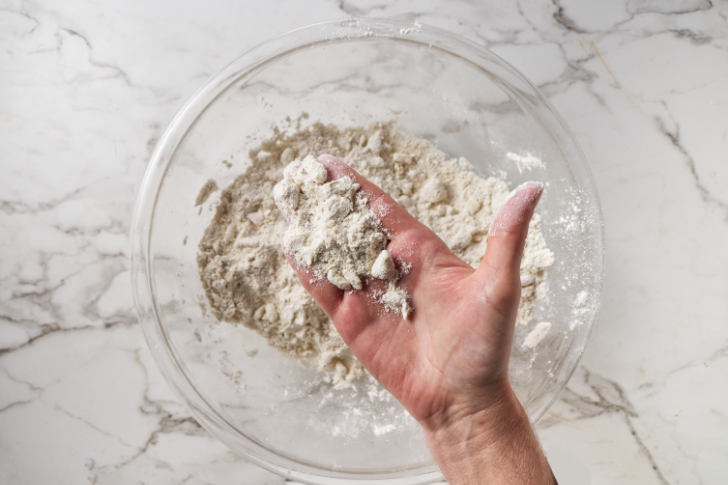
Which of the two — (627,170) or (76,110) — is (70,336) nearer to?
(76,110)

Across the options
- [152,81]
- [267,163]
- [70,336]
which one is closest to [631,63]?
[267,163]

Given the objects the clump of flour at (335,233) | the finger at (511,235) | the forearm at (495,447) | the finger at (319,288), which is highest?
the finger at (511,235)

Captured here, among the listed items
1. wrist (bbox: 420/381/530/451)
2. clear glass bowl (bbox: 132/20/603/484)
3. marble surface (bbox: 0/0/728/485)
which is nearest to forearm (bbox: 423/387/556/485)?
wrist (bbox: 420/381/530/451)

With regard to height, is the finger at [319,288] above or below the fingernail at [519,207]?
below

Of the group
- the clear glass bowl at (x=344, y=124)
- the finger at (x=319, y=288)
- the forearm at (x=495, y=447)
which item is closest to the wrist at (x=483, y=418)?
the forearm at (x=495, y=447)

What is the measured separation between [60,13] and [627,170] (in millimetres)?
1419

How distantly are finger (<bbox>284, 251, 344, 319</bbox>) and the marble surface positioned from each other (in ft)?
1.53

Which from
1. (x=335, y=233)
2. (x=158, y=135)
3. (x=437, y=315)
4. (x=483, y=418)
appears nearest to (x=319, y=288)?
(x=335, y=233)

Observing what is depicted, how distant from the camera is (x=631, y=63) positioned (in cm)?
125

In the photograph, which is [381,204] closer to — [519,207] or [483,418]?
[519,207]

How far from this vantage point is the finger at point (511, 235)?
866mm

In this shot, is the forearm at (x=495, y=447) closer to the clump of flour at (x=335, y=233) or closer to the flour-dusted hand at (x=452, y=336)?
the flour-dusted hand at (x=452, y=336)

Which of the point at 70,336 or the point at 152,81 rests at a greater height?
the point at 152,81

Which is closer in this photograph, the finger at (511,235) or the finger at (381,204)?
the finger at (511,235)
